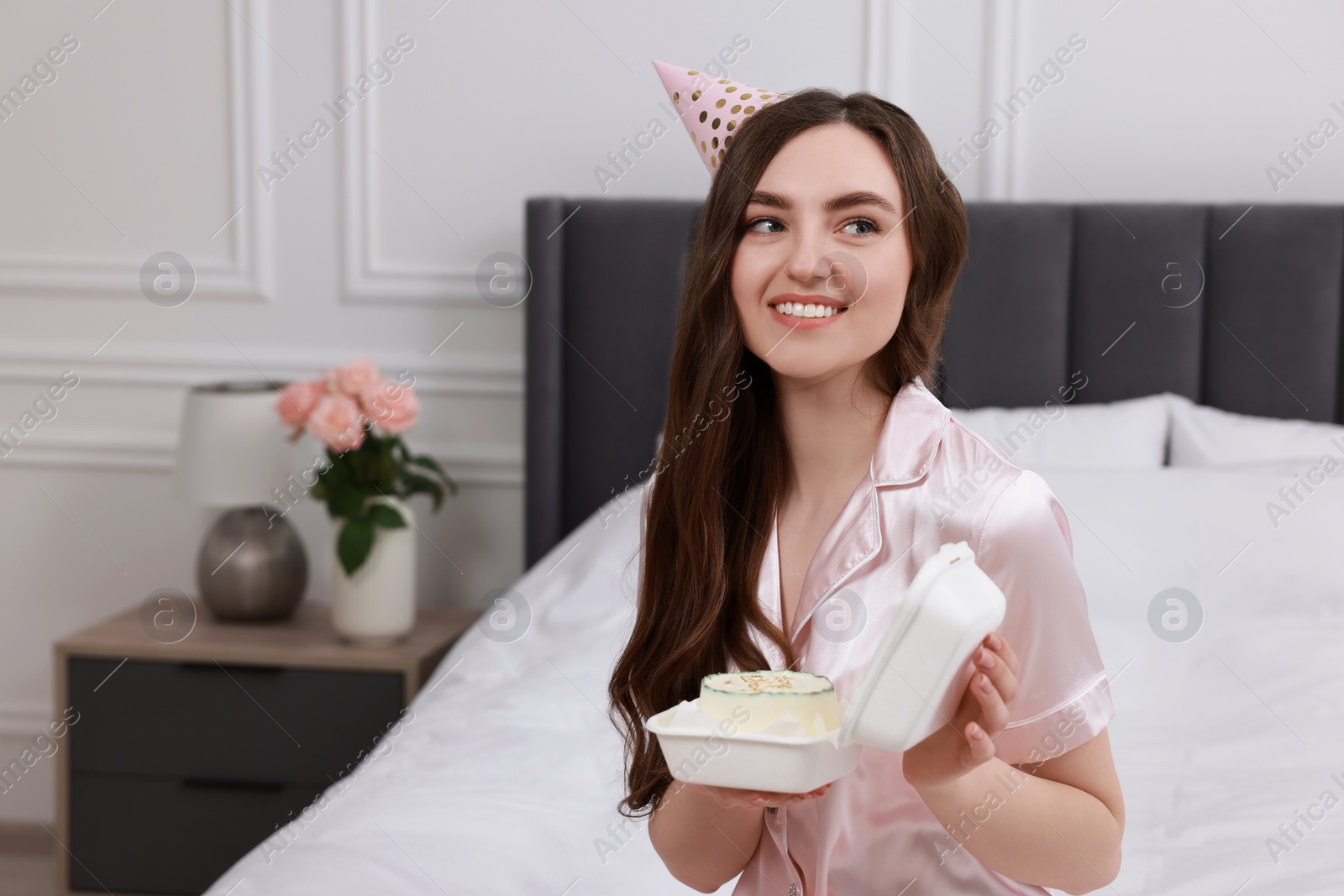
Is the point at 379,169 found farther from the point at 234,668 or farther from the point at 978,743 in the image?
the point at 978,743

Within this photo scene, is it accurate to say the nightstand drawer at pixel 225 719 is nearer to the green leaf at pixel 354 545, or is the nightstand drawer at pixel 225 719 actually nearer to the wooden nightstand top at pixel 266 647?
the wooden nightstand top at pixel 266 647

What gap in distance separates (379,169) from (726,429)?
193cm

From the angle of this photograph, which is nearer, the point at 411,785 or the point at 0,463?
the point at 411,785

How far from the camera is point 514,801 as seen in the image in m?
1.38

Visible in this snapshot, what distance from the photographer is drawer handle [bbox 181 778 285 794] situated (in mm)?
2295

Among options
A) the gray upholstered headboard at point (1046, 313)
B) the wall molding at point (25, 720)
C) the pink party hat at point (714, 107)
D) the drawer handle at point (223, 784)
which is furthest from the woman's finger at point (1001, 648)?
the wall molding at point (25, 720)

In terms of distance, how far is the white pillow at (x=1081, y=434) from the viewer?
2.05m

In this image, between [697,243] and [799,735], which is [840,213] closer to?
[697,243]

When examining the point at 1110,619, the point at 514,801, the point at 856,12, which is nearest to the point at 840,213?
the point at 514,801

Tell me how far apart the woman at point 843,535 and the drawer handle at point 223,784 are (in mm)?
1573

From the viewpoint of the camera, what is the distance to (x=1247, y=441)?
6.75ft

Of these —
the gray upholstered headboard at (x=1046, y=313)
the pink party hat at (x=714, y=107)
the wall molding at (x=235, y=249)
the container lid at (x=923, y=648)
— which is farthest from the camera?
the wall molding at (x=235, y=249)

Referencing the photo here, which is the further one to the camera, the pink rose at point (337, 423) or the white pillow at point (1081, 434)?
the pink rose at point (337, 423)

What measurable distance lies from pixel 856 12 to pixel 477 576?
1538 millimetres
